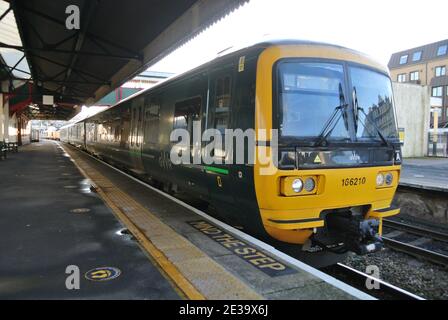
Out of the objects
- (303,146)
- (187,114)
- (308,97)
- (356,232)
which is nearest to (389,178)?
(356,232)

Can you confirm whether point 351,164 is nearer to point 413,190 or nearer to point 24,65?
point 413,190

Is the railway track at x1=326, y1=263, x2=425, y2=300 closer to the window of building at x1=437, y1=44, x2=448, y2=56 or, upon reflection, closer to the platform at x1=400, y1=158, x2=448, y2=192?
the platform at x1=400, y1=158, x2=448, y2=192

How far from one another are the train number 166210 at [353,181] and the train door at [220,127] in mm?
1433

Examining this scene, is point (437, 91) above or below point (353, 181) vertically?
above

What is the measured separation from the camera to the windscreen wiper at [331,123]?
4.53 metres

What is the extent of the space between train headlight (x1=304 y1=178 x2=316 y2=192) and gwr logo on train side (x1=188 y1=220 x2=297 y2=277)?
0.91 m

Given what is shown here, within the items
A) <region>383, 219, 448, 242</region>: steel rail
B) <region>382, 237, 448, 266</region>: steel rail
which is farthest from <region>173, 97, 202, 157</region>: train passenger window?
<region>383, 219, 448, 242</region>: steel rail

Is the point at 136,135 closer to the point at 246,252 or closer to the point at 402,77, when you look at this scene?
the point at 246,252

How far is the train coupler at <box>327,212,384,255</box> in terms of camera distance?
4637mm

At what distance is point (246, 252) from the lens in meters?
4.57

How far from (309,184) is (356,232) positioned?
852 mm

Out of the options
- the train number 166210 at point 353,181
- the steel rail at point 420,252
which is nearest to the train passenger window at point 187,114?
the train number 166210 at point 353,181

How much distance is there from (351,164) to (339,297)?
189 centimetres
